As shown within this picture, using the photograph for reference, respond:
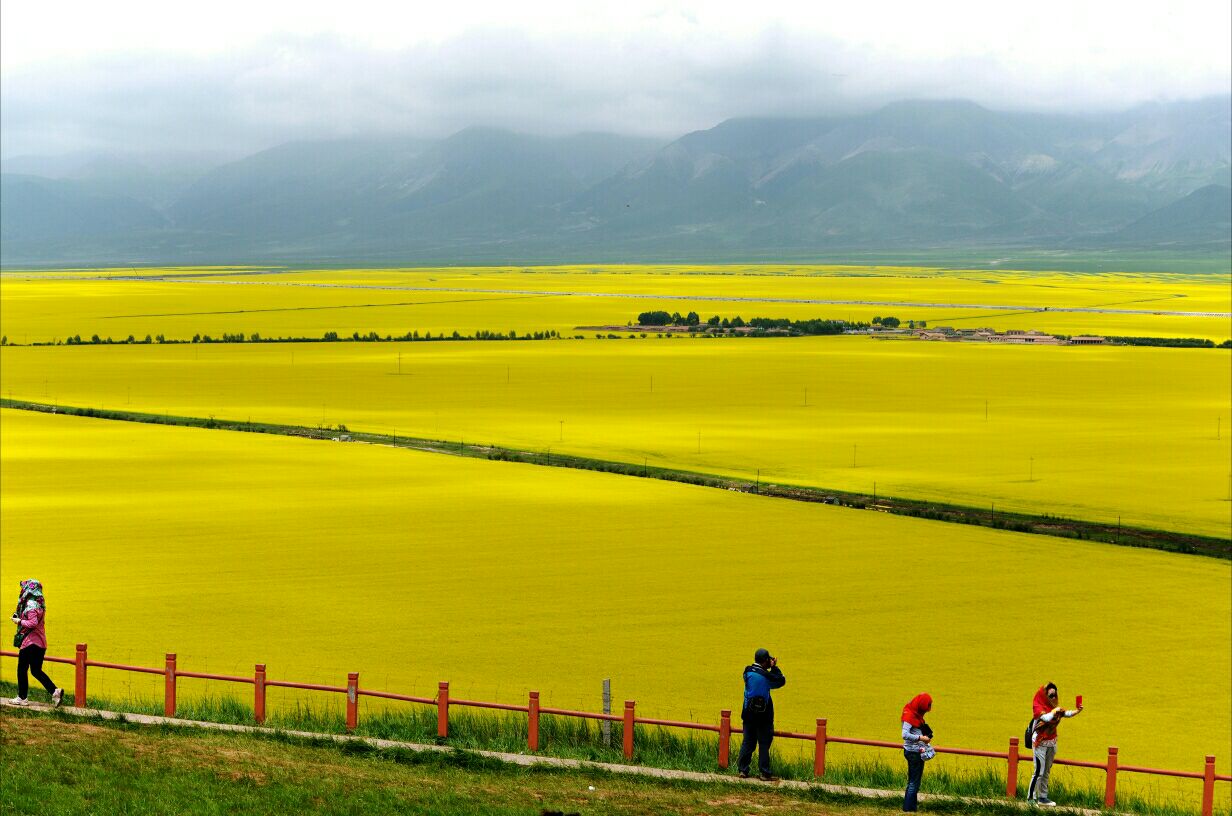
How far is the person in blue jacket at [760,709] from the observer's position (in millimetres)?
16891

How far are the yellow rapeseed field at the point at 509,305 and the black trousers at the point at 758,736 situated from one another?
288 ft

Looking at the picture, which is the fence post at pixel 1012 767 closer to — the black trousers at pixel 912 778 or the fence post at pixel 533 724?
the black trousers at pixel 912 778

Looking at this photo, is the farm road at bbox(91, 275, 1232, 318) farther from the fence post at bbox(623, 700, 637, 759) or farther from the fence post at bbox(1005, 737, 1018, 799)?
the fence post at bbox(623, 700, 637, 759)

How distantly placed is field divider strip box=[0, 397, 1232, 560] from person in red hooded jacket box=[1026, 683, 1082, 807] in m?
18.8

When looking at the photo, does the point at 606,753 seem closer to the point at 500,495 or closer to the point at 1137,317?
the point at 500,495

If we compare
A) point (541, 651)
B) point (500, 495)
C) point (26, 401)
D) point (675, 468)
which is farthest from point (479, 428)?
point (541, 651)

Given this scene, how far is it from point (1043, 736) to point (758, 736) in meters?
2.77

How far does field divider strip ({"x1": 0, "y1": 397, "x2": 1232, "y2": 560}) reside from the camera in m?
35.8

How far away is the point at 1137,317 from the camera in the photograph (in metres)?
126

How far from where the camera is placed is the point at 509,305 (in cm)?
13925

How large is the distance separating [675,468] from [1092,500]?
10.7 m

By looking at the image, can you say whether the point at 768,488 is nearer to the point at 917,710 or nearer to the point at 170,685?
the point at 170,685

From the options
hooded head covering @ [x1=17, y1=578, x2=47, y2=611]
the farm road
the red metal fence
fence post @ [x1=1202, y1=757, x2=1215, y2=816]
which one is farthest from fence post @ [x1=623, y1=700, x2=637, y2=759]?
the farm road

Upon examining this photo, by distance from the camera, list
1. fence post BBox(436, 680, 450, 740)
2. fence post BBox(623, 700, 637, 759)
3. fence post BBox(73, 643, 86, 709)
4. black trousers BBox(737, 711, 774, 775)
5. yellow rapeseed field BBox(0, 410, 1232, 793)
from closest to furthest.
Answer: black trousers BBox(737, 711, 774, 775), fence post BBox(623, 700, 637, 759), fence post BBox(436, 680, 450, 740), fence post BBox(73, 643, 86, 709), yellow rapeseed field BBox(0, 410, 1232, 793)
